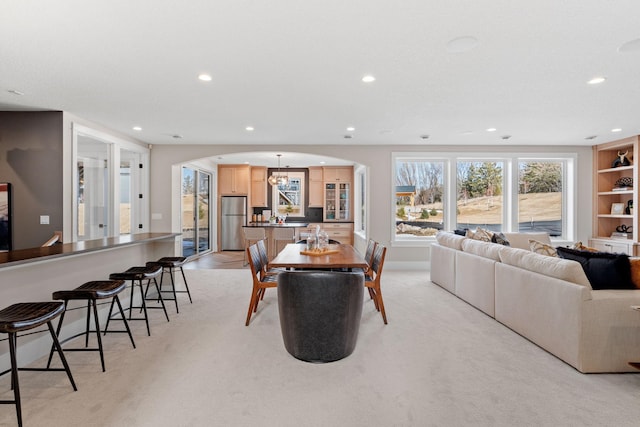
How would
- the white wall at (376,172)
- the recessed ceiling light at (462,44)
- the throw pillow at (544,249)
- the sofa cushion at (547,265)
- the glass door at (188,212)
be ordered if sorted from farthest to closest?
the glass door at (188,212) → the white wall at (376,172) → the throw pillow at (544,249) → the sofa cushion at (547,265) → the recessed ceiling light at (462,44)

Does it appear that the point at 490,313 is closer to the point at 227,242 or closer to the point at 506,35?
the point at 506,35

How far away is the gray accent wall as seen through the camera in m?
4.23

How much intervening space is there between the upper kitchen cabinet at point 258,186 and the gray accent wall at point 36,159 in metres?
5.34

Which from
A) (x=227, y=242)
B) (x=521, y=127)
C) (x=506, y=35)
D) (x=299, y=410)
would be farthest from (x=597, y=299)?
(x=227, y=242)

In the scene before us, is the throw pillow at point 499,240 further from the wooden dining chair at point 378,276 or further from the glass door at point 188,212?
the glass door at point 188,212

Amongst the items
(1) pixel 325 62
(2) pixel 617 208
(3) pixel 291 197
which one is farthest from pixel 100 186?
(2) pixel 617 208

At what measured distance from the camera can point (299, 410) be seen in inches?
78.3

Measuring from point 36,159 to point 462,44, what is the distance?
5.05 metres

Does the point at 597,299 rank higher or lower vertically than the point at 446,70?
lower

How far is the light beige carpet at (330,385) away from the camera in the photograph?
192cm

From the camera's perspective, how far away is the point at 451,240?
486 cm

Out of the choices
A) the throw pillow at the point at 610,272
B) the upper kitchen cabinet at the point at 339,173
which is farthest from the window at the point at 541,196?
the throw pillow at the point at 610,272

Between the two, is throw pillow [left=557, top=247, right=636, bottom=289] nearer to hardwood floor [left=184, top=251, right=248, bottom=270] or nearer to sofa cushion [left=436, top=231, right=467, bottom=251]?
sofa cushion [left=436, top=231, right=467, bottom=251]

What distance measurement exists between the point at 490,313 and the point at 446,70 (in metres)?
2.60
